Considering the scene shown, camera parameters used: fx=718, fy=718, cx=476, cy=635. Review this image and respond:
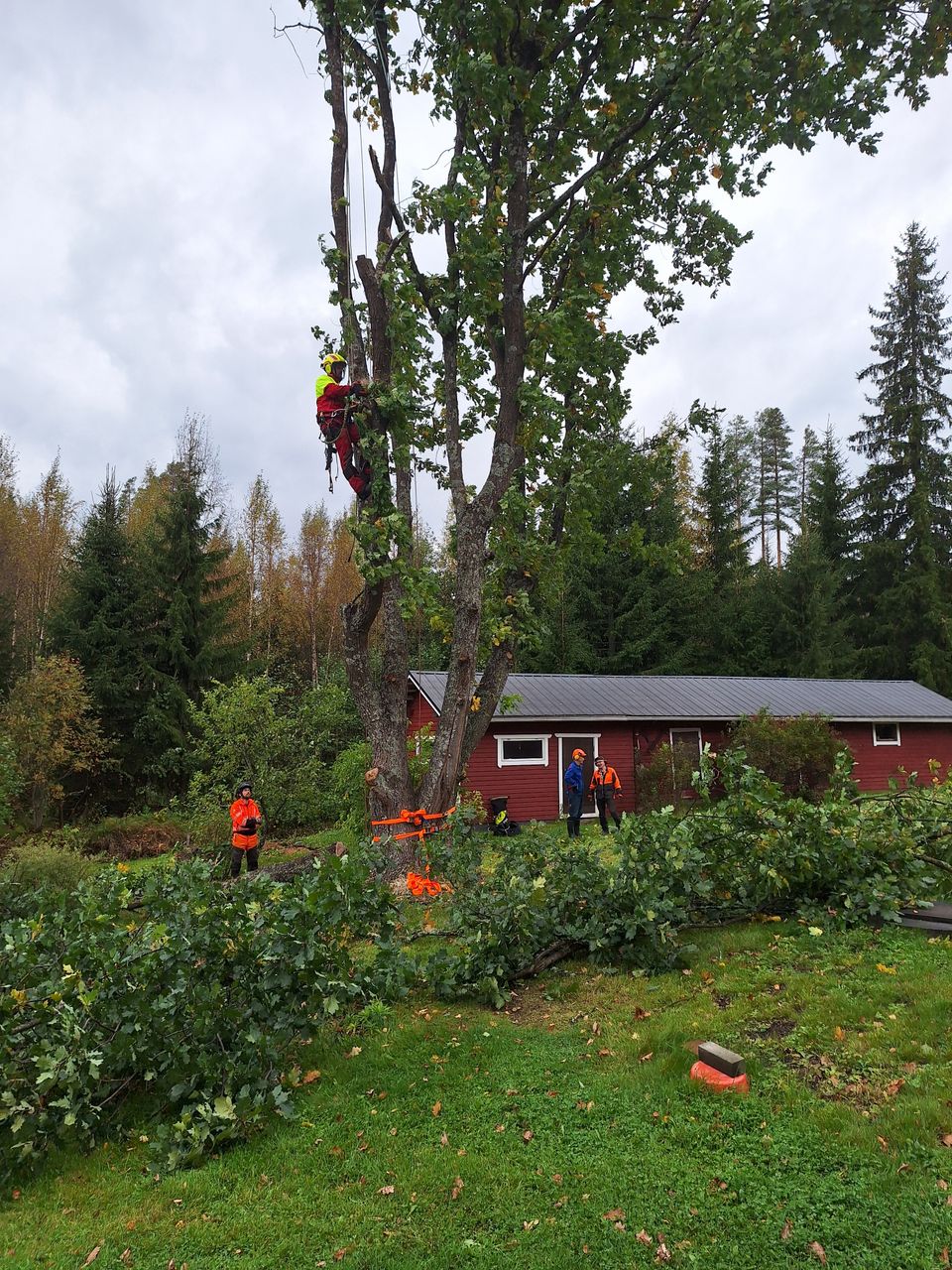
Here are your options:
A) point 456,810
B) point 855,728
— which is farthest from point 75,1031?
point 855,728

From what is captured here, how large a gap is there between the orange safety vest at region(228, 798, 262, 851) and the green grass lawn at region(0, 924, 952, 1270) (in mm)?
6004

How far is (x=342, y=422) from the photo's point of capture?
7.81 m

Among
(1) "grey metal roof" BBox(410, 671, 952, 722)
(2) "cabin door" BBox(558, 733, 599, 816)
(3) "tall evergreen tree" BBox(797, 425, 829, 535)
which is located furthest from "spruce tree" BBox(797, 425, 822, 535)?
(2) "cabin door" BBox(558, 733, 599, 816)

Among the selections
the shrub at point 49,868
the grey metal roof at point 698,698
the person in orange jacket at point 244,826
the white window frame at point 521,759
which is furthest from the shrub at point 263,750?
the shrub at point 49,868

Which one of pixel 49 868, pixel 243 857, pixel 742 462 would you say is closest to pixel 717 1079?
pixel 49 868

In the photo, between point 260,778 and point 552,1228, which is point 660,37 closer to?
point 552,1228

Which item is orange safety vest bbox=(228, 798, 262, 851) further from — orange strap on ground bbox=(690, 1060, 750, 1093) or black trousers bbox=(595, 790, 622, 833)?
orange strap on ground bbox=(690, 1060, 750, 1093)

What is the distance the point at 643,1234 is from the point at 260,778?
1139 cm

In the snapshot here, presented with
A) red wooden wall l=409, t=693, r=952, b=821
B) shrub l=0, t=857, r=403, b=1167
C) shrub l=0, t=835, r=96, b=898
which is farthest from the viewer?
red wooden wall l=409, t=693, r=952, b=821

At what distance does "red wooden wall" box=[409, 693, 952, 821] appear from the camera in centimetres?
1507

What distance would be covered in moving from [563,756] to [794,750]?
4.71m

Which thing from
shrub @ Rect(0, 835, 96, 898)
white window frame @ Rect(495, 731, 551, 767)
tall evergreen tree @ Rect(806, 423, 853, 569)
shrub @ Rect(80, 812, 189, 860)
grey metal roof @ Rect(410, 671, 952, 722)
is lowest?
shrub @ Rect(80, 812, 189, 860)

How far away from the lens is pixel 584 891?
217 inches

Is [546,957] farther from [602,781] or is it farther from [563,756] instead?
[563,756]
